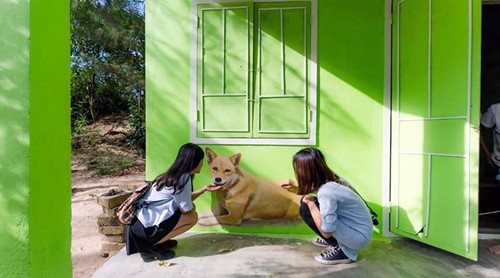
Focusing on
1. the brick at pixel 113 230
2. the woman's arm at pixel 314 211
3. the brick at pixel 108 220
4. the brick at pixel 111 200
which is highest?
the woman's arm at pixel 314 211

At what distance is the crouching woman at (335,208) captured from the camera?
2.45 meters

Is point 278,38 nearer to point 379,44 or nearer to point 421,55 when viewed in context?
point 379,44

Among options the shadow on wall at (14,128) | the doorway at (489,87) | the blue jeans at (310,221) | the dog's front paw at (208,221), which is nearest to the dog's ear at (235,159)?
the dog's front paw at (208,221)

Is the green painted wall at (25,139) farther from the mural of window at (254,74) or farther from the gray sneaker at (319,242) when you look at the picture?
the gray sneaker at (319,242)

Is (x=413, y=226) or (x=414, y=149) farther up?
(x=414, y=149)

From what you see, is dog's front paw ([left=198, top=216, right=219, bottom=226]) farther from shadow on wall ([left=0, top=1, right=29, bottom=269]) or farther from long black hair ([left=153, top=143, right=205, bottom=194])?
shadow on wall ([left=0, top=1, right=29, bottom=269])

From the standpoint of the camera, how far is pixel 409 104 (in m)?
2.98

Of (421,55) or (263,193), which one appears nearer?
(421,55)

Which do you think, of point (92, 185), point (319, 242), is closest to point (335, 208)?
point (319, 242)

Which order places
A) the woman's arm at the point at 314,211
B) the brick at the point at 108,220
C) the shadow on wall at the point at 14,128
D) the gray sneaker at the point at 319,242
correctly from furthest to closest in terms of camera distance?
the brick at the point at 108,220, the gray sneaker at the point at 319,242, the woman's arm at the point at 314,211, the shadow on wall at the point at 14,128

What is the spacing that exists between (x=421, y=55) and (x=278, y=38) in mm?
1299

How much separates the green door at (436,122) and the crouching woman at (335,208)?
620mm

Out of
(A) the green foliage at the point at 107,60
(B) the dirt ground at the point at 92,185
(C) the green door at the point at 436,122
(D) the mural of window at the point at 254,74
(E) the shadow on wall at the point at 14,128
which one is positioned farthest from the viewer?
(A) the green foliage at the point at 107,60

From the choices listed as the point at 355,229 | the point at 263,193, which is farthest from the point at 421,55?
the point at 263,193
